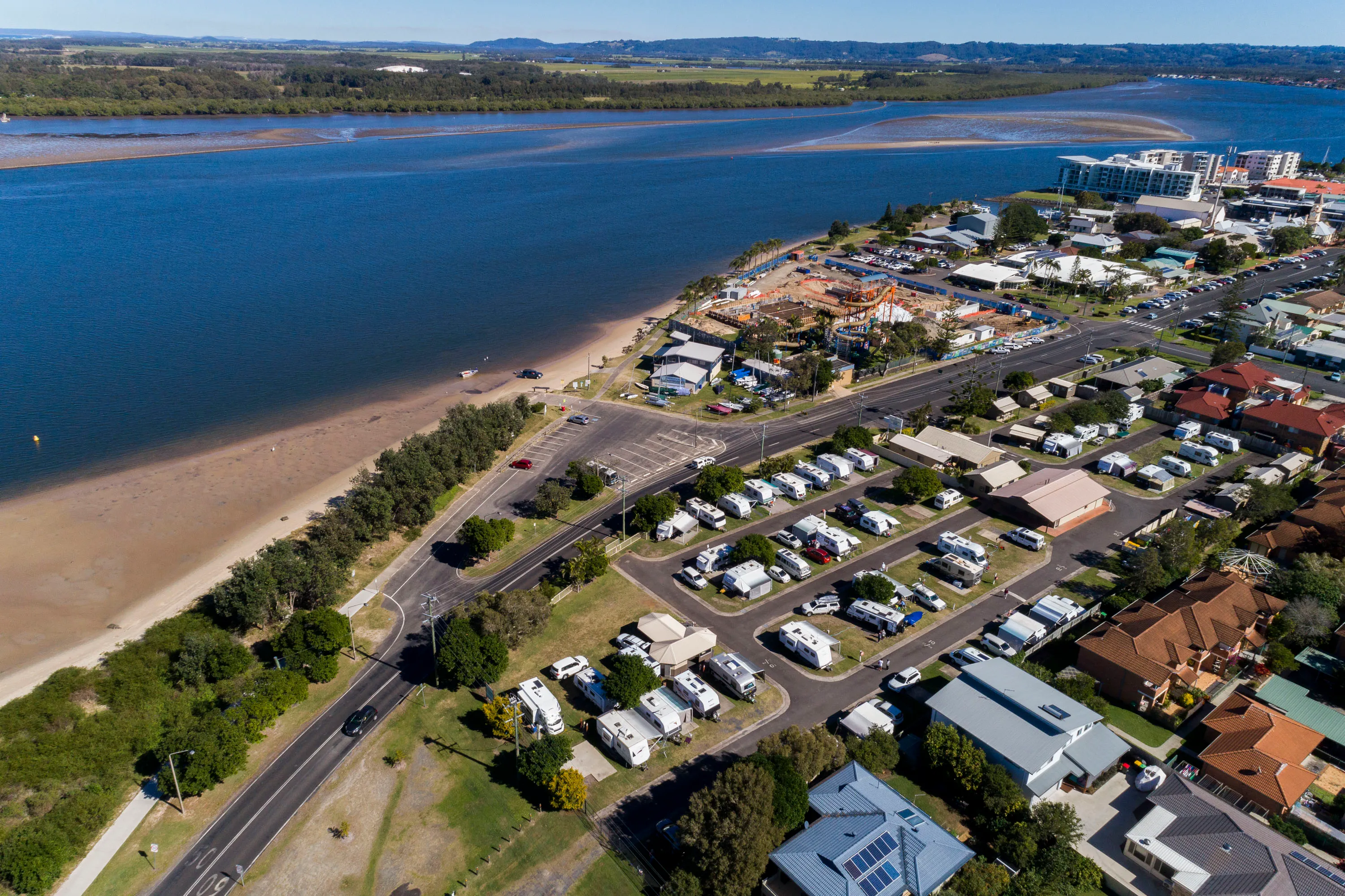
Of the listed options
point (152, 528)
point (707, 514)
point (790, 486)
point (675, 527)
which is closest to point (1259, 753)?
point (790, 486)

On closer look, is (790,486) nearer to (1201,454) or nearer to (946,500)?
(946,500)

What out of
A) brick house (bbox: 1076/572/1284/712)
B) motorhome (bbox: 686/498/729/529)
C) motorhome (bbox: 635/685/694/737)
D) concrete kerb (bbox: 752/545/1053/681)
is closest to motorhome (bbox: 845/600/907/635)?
concrete kerb (bbox: 752/545/1053/681)


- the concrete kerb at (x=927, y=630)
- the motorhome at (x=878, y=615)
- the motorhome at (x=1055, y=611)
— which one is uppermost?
the motorhome at (x=1055, y=611)

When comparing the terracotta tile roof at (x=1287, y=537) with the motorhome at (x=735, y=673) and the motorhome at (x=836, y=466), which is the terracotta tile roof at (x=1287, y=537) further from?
the motorhome at (x=735, y=673)

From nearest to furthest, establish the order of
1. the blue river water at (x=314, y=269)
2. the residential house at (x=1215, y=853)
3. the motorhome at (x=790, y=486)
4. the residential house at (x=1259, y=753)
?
the residential house at (x=1215, y=853) → the residential house at (x=1259, y=753) → the motorhome at (x=790, y=486) → the blue river water at (x=314, y=269)

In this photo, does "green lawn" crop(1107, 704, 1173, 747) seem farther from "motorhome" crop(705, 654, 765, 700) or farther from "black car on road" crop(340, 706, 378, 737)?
"black car on road" crop(340, 706, 378, 737)

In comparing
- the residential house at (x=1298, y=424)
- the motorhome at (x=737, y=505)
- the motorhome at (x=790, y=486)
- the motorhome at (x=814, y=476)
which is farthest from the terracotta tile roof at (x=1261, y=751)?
the residential house at (x=1298, y=424)
